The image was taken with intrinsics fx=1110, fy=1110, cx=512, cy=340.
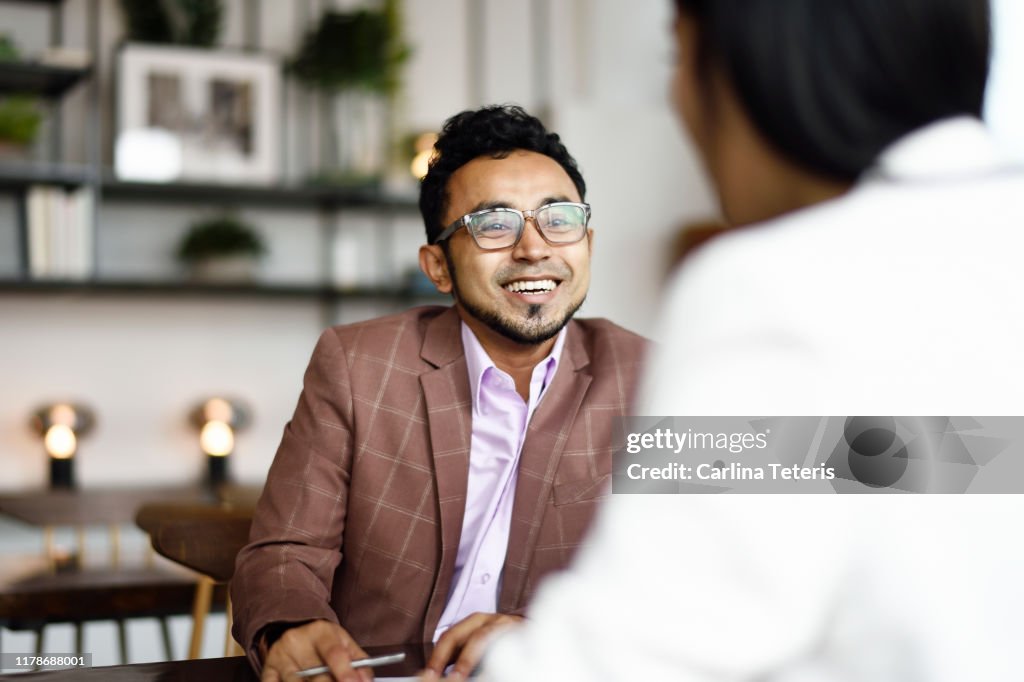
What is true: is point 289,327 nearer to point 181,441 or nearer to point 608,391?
point 181,441

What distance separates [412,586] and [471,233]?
21.1 inches

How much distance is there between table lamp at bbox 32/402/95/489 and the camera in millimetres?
3965

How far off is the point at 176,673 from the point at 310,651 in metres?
0.19

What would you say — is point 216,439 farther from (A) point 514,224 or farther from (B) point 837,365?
(B) point 837,365

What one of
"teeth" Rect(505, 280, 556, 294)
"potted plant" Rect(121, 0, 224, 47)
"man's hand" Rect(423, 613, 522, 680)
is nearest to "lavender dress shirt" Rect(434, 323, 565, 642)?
"teeth" Rect(505, 280, 556, 294)

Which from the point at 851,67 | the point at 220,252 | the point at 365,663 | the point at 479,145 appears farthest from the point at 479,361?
the point at 220,252

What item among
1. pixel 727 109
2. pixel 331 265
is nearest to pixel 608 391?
pixel 727 109

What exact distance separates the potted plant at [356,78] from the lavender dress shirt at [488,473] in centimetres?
263

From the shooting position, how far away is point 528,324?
170 cm

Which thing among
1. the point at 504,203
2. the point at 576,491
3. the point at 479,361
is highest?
the point at 504,203

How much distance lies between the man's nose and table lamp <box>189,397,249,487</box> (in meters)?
2.74

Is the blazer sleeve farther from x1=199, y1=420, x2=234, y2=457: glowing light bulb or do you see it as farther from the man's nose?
x1=199, y1=420, x2=234, y2=457: glowing light bulb

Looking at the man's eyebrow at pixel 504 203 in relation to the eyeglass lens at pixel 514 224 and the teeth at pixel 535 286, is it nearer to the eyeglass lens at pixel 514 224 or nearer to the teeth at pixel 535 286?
the eyeglass lens at pixel 514 224

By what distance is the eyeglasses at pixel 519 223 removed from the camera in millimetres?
1696
